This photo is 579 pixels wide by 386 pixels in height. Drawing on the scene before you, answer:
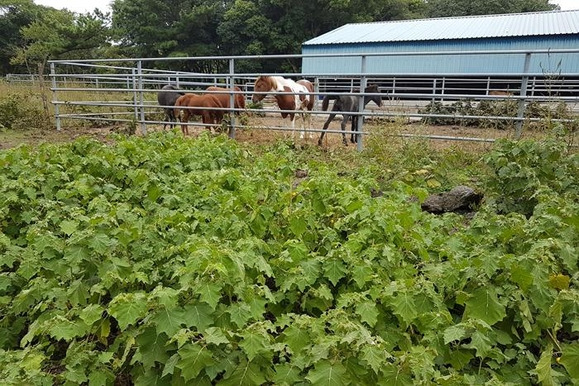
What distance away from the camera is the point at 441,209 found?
4.05 m

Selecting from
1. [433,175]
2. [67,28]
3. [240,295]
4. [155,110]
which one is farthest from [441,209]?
[67,28]

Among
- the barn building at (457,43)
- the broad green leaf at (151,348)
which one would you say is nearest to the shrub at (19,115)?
the barn building at (457,43)

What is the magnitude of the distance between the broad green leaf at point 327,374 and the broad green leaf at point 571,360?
95cm

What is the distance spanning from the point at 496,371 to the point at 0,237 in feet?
9.00

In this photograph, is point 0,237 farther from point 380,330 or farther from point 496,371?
point 496,371

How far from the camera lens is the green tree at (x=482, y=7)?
40.4 m

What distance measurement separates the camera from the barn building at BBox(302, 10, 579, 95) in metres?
16.8

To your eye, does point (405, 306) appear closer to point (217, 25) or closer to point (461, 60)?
point (461, 60)

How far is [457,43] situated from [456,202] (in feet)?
56.3

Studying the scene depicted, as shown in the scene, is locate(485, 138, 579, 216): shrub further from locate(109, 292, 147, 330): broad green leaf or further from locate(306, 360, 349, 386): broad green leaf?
locate(109, 292, 147, 330): broad green leaf

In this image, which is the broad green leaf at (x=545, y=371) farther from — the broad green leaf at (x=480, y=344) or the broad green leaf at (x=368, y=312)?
the broad green leaf at (x=368, y=312)

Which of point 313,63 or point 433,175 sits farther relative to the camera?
point 313,63

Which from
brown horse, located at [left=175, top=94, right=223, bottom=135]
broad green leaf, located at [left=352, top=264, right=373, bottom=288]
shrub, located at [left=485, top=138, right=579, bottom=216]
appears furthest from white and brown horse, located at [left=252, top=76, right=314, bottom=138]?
broad green leaf, located at [left=352, top=264, right=373, bottom=288]

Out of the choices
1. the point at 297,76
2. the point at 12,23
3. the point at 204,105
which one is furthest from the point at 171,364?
the point at 12,23
